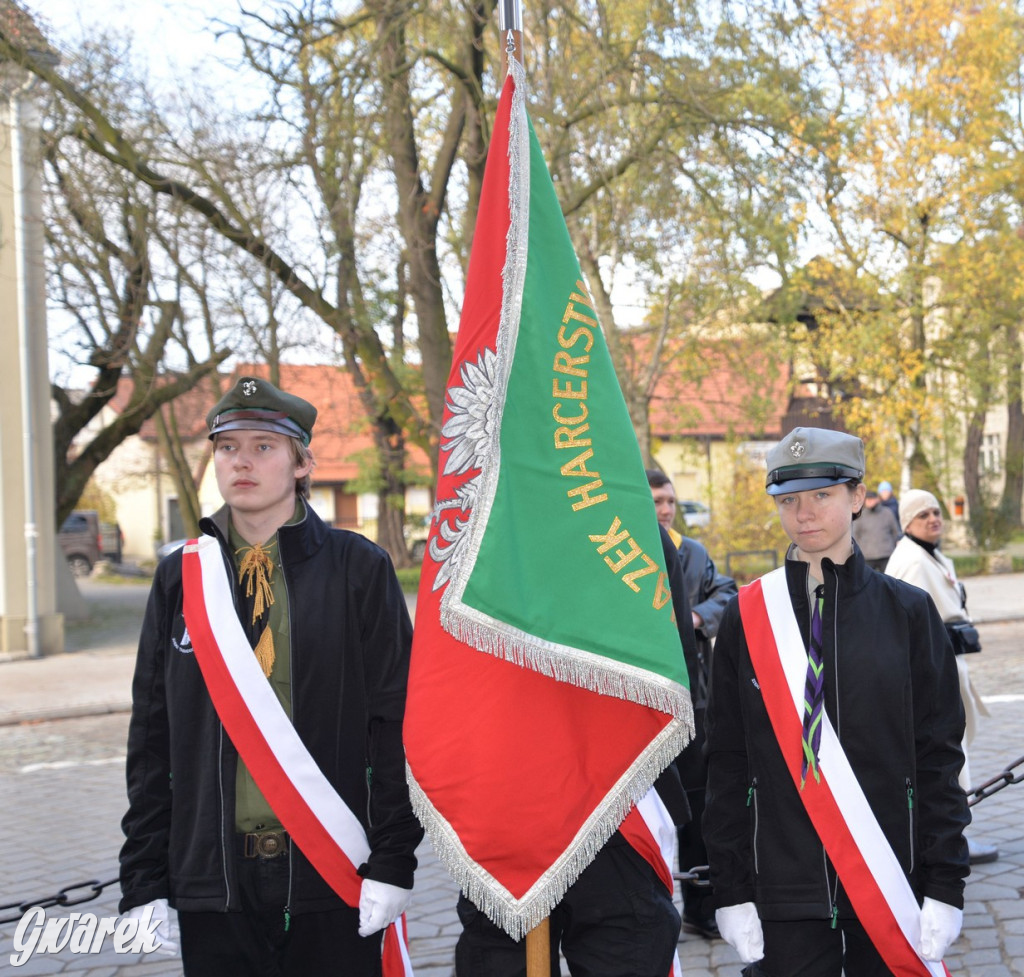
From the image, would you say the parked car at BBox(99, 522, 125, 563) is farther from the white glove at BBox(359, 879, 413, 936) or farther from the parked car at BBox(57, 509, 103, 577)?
the white glove at BBox(359, 879, 413, 936)

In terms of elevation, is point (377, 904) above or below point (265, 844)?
below

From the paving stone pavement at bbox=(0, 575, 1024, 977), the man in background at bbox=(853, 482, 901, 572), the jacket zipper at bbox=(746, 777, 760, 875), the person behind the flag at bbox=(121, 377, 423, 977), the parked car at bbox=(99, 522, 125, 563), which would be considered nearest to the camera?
the person behind the flag at bbox=(121, 377, 423, 977)

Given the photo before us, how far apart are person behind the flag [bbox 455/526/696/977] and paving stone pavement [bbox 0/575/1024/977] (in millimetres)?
1821

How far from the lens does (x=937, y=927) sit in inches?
109

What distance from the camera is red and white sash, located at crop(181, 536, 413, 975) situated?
2.83 m

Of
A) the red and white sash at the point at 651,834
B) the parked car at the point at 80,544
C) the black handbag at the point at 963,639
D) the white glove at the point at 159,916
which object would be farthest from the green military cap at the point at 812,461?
the parked car at the point at 80,544

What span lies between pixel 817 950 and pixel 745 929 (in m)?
0.18

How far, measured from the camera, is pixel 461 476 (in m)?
2.93

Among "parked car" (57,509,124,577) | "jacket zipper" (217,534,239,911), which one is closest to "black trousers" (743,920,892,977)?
→ "jacket zipper" (217,534,239,911)

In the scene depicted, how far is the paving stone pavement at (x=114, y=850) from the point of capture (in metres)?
4.72

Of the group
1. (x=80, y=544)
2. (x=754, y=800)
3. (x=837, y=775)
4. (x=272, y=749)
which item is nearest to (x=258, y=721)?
(x=272, y=749)

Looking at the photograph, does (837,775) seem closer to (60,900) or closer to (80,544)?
(60,900)

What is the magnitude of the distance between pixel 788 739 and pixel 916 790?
333 millimetres

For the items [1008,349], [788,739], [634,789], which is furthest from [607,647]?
[1008,349]
